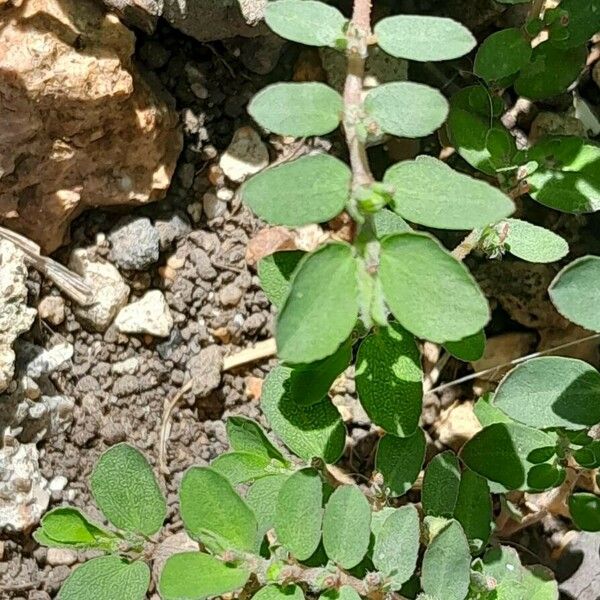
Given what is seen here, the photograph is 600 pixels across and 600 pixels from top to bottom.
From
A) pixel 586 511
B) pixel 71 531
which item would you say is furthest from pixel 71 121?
pixel 586 511

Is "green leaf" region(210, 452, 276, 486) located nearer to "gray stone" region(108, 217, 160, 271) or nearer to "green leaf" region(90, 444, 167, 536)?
"green leaf" region(90, 444, 167, 536)

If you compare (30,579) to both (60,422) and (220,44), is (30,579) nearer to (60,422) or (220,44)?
(60,422)

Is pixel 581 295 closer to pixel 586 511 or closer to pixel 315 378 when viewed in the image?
pixel 315 378

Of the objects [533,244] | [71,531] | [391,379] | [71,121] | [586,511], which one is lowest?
[586,511]

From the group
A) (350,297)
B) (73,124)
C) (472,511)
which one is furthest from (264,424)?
(350,297)

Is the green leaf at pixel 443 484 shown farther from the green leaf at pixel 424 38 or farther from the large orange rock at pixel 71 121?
the large orange rock at pixel 71 121

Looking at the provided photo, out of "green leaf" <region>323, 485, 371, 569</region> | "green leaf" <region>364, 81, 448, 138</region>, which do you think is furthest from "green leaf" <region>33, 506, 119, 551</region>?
"green leaf" <region>364, 81, 448, 138</region>

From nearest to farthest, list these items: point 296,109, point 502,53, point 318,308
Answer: point 318,308 < point 296,109 < point 502,53
